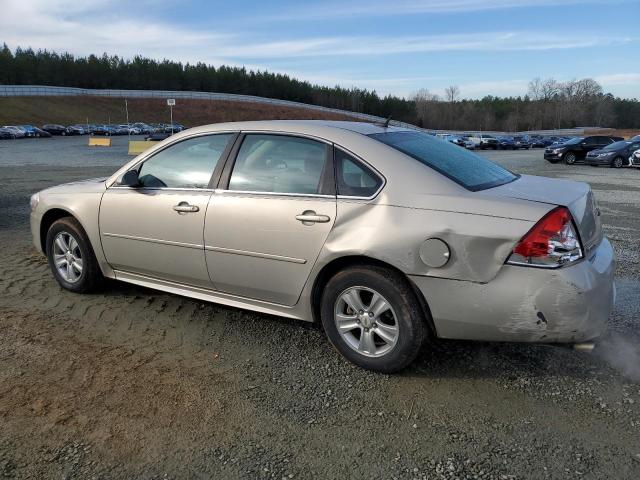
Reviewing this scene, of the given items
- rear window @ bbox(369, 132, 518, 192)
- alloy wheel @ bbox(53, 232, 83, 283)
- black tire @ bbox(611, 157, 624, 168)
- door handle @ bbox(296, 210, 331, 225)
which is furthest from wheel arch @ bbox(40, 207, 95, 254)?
black tire @ bbox(611, 157, 624, 168)

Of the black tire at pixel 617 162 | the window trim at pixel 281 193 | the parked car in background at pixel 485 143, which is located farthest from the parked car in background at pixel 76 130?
the window trim at pixel 281 193

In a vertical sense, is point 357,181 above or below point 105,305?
above

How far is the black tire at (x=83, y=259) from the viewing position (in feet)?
15.8

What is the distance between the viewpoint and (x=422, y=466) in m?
2.60

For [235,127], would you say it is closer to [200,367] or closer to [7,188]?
[200,367]

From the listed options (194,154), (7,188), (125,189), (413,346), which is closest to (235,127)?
(194,154)

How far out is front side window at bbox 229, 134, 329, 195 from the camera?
3.69 m

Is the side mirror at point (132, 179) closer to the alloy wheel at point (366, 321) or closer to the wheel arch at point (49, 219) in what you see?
the wheel arch at point (49, 219)

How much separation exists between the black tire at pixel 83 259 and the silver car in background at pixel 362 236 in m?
0.17

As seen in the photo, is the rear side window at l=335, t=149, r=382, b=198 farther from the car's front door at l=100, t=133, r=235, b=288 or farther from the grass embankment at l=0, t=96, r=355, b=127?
the grass embankment at l=0, t=96, r=355, b=127

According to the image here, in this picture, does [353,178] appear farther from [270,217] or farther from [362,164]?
[270,217]

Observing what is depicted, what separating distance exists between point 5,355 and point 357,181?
2.67 m

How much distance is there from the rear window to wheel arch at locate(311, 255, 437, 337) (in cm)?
68

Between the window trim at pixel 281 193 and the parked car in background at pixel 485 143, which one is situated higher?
the window trim at pixel 281 193
